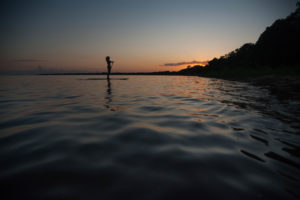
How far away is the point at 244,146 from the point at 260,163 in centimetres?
54

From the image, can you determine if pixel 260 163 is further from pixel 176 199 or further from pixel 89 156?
pixel 89 156

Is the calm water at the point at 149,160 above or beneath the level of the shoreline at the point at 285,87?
beneath

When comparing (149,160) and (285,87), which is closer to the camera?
(149,160)

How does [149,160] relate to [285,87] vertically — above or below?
below

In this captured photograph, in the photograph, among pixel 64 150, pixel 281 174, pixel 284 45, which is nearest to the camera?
pixel 281 174

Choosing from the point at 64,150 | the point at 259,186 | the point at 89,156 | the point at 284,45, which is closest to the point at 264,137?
the point at 259,186

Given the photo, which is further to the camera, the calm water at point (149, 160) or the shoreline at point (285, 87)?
the shoreline at point (285, 87)

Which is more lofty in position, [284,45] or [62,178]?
[284,45]

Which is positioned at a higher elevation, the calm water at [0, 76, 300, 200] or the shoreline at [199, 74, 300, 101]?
the shoreline at [199, 74, 300, 101]

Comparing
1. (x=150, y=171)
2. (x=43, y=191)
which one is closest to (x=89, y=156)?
(x=43, y=191)

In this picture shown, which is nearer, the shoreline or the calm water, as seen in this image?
the calm water

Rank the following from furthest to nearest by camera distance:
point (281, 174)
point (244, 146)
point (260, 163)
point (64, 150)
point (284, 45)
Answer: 1. point (284, 45)
2. point (244, 146)
3. point (64, 150)
4. point (260, 163)
5. point (281, 174)

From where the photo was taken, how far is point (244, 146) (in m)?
2.48

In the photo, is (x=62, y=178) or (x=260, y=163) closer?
(x=62, y=178)
